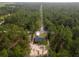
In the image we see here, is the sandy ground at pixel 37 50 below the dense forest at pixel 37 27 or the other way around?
below

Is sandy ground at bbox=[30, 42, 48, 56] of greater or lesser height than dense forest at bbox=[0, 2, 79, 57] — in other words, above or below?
below

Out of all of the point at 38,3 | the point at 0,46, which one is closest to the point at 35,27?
the point at 38,3

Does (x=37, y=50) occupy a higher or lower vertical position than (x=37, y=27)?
lower

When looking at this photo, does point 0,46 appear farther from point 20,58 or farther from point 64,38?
point 64,38
